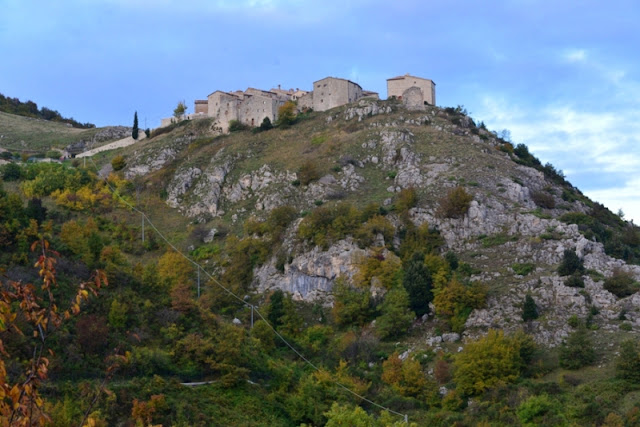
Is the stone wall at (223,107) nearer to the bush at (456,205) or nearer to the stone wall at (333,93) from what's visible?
the stone wall at (333,93)

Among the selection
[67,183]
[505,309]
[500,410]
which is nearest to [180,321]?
[500,410]

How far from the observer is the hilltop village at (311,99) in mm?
77938

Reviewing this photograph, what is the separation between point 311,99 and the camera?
80.8 m

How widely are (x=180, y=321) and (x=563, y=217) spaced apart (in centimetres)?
3071

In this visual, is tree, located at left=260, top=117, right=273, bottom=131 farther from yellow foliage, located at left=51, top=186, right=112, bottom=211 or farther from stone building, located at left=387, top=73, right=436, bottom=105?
yellow foliage, located at left=51, top=186, right=112, bottom=211

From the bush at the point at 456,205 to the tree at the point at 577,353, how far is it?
16.0 metres

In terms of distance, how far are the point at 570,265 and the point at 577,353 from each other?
804 cm

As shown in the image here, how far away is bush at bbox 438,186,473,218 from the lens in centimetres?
5431

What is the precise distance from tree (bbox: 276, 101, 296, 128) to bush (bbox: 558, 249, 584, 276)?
3720cm

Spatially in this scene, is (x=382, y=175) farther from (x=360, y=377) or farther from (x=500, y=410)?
(x=500, y=410)

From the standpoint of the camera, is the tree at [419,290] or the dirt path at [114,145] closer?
the tree at [419,290]

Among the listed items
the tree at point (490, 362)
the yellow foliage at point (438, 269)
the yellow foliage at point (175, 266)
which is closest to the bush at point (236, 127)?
the yellow foliage at point (175, 266)

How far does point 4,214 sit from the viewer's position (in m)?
41.3

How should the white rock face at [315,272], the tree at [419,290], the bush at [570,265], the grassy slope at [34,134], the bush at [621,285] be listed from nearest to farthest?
1. the bush at [621,285]
2. the bush at [570,265]
3. the tree at [419,290]
4. the white rock face at [315,272]
5. the grassy slope at [34,134]
